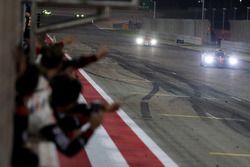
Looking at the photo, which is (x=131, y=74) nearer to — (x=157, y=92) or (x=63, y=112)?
(x=157, y=92)

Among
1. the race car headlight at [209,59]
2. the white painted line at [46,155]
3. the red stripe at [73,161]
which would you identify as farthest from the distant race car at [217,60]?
the white painted line at [46,155]

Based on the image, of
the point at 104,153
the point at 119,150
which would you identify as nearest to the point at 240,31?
the point at 119,150

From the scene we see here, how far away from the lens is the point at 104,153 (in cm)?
1041

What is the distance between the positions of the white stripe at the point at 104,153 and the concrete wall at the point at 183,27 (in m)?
74.3

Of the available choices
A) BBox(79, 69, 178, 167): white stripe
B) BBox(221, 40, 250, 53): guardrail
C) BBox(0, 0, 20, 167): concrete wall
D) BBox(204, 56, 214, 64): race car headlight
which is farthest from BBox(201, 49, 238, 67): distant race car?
BBox(0, 0, 20, 167): concrete wall

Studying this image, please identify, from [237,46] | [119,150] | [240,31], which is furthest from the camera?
[240,31]

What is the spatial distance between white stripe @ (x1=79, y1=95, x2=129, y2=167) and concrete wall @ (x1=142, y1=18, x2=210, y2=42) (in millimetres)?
74273

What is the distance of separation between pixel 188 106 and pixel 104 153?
9.41 m

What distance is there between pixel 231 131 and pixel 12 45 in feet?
39.6

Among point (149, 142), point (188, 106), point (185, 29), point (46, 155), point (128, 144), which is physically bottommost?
point (188, 106)

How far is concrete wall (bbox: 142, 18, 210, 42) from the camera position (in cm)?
8775

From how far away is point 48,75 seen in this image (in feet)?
16.2

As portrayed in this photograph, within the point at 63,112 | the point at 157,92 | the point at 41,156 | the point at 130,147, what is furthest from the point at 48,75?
the point at 157,92

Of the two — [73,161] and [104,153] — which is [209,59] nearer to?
[104,153]
